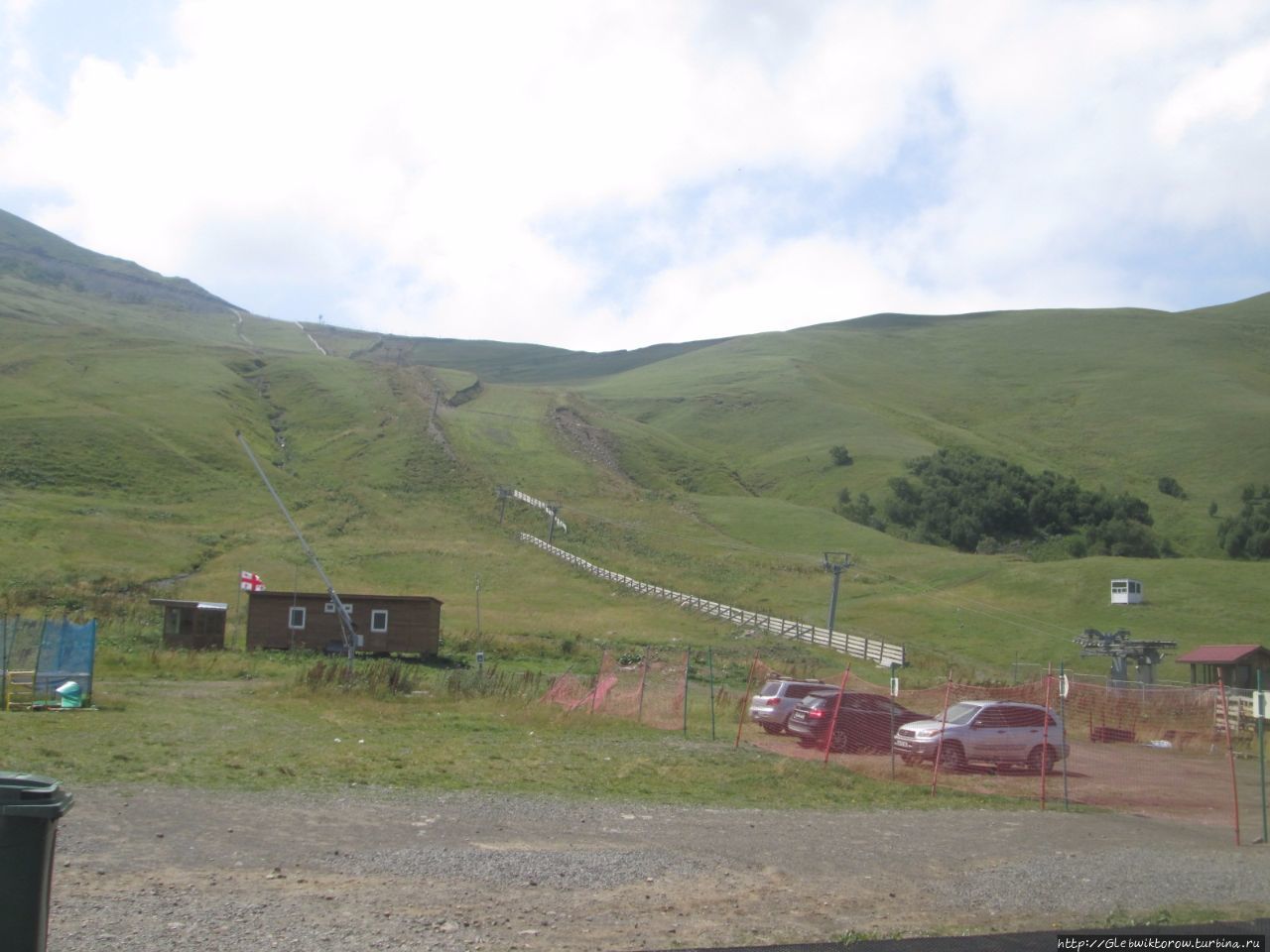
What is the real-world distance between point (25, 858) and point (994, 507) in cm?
11698

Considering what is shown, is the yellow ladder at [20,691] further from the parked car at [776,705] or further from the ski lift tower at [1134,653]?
the ski lift tower at [1134,653]

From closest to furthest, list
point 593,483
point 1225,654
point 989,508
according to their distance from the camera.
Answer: point 1225,654 < point 593,483 < point 989,508

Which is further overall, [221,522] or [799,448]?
[799,448]

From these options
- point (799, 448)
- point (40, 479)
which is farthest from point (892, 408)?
point (40, 479)

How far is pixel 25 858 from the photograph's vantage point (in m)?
5.48

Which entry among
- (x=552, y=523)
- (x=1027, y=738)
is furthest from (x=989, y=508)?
(x=1027, y=738)

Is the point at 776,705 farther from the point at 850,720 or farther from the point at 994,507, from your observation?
the point at 994,507

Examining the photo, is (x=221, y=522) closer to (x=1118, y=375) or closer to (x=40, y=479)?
(x=40, y=479)

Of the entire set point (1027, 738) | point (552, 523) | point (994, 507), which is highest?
point (994, 507)

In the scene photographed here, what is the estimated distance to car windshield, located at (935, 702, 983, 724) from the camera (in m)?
20.7

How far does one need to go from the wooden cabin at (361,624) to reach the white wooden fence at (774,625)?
1851 cm

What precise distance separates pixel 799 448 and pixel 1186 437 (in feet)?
179

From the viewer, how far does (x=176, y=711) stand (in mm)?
23594

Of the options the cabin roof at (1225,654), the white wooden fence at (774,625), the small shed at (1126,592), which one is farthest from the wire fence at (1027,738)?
the small shed at (1126,592)
